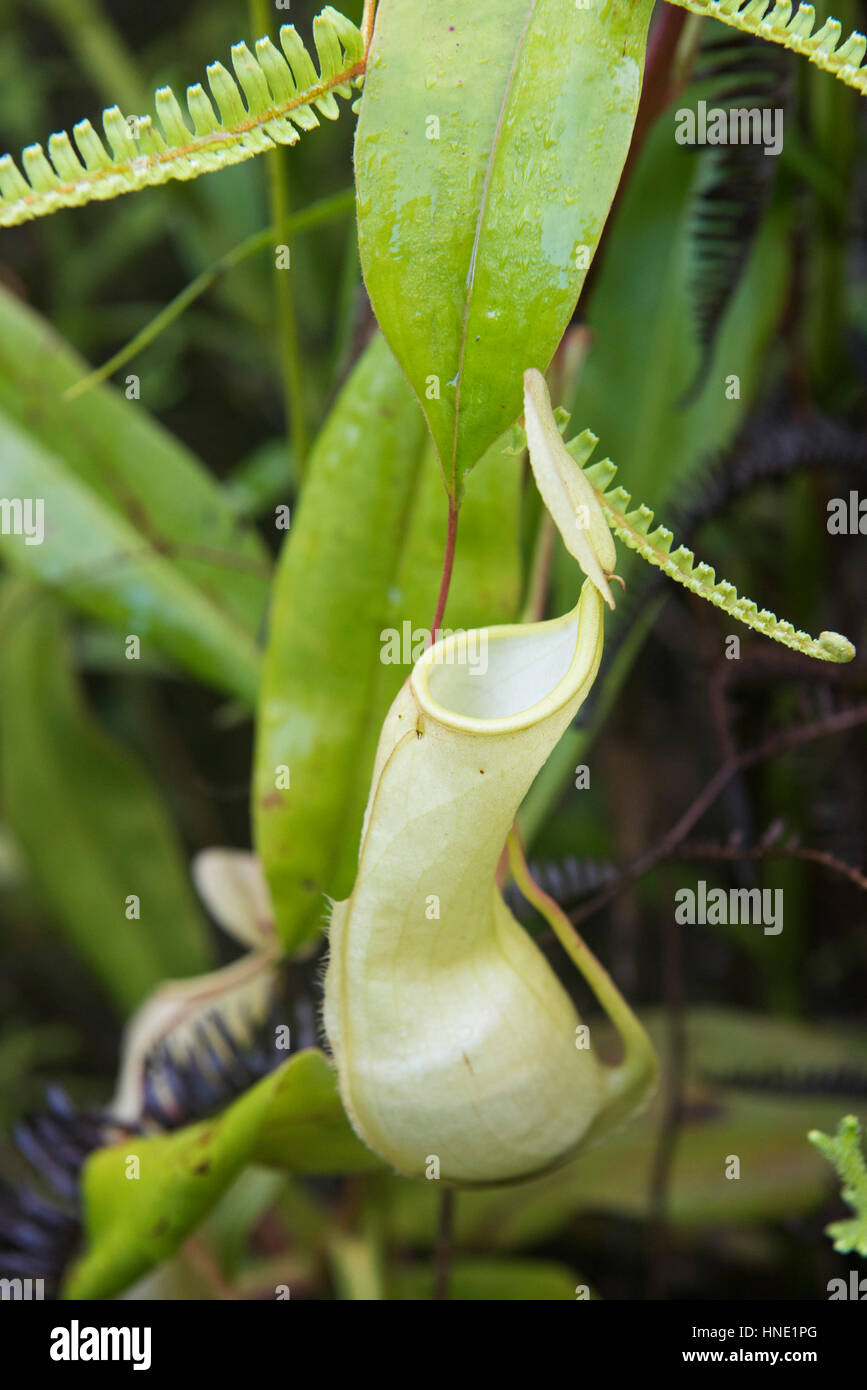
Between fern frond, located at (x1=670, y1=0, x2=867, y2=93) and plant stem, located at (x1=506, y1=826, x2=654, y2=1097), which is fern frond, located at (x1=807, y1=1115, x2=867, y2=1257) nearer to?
plant stem, located at (x1=506, y1=826, x2=654, y2=1097)

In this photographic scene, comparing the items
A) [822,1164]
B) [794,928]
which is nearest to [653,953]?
[794,928]

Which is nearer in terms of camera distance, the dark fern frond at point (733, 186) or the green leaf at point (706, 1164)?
the dark fern frond at point (733, 186)

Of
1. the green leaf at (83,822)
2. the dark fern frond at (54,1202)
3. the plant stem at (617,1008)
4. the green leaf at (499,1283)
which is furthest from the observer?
the green leaf at (83,822)

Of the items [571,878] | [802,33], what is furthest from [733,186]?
[571,878]

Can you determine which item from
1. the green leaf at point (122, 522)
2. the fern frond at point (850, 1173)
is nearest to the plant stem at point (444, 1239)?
the fern frond at point (850, 1173)

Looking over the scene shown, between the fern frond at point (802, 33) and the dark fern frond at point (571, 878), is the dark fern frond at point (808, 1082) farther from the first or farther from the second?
→ the fern frond at point (802, 33)

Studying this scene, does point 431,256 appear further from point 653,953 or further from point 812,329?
point 653,953

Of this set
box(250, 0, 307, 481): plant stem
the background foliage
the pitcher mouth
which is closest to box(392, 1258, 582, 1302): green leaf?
the background foliage
